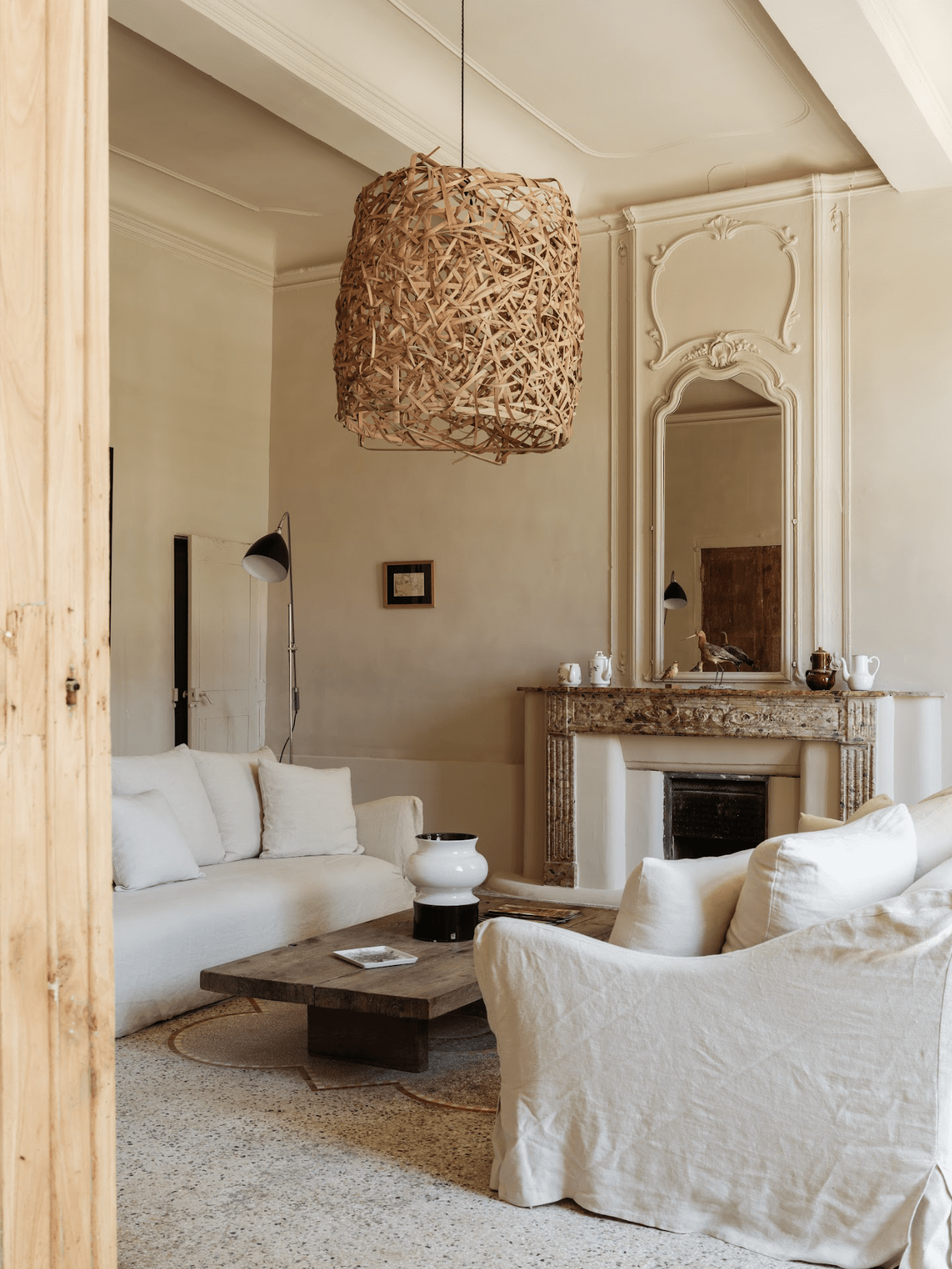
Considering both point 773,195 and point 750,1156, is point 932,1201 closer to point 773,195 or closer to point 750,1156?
point 750,1156

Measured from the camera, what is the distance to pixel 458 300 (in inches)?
127

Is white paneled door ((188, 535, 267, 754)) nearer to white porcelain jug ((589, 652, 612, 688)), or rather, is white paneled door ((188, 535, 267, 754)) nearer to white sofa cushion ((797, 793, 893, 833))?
white porcelain jug ((589, 652, 612, 688))

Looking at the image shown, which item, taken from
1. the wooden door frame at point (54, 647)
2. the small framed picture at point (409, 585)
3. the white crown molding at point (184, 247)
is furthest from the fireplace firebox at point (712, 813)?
the wooden door frame at point (54, 647)

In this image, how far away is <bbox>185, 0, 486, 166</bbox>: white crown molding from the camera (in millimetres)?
4297

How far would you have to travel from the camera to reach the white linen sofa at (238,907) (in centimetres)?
382

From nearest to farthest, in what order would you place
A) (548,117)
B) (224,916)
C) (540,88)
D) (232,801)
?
(224,916)
(232,801)
(540,88)
(548,117)

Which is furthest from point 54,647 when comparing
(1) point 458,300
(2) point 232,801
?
(2) point 232,801

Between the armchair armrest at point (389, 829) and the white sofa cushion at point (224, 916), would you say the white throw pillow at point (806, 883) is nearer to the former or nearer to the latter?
the white sofa cushion at point (224, 916)

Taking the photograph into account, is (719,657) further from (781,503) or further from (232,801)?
(232,801)

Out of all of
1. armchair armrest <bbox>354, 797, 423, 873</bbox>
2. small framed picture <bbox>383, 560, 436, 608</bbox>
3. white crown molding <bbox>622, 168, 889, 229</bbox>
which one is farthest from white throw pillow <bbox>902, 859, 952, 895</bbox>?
small framed picture <bbox>383, 560, 436, 608</bbox>

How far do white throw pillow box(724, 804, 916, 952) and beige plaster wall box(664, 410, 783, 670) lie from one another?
377 centimetres

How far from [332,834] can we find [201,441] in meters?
3.25

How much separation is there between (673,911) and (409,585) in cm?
491

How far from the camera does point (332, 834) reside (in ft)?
16.7
